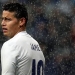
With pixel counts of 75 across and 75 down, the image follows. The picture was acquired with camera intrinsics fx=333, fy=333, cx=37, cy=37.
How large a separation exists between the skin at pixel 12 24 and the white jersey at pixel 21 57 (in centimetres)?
4

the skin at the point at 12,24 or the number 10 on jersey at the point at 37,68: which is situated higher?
the skin at the point at 12,24

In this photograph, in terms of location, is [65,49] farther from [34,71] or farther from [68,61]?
[34,71]

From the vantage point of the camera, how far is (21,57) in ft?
5.59

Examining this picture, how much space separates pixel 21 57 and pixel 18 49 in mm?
44

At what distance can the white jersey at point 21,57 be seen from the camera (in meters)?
1.67

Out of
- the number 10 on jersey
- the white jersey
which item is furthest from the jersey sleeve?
the number 10 on jersey

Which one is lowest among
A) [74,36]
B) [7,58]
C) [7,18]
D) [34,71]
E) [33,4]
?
[74,36]

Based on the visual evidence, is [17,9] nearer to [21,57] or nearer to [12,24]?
[12,24]

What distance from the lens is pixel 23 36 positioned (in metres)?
1.78

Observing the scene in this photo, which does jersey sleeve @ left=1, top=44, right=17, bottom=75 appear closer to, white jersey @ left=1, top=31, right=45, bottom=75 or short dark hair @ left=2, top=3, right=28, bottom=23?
white jersey @ left=1, top=31, right=45, bottom=75

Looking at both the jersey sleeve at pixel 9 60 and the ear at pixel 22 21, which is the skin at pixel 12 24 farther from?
the jersey sleeve at pixel 9 60

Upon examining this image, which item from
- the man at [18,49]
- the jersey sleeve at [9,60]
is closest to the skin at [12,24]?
the man at [18,49]

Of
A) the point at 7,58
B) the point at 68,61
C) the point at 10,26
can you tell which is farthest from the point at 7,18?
the point at 68,61

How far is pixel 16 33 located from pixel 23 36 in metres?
0.05
